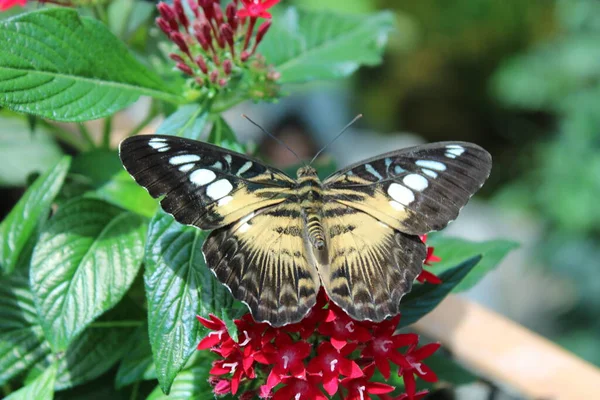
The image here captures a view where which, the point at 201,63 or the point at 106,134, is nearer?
the point at 201,63

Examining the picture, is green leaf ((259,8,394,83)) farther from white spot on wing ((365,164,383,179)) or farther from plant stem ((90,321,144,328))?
plant stem ((90,321,144,328))

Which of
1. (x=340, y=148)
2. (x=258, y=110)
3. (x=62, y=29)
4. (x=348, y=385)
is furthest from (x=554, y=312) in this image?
(x=62, y=29)

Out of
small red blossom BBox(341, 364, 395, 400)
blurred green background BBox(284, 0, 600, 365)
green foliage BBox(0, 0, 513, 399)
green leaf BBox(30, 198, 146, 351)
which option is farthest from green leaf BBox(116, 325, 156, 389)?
blurred green background BBox(284, 0, 600, 365)

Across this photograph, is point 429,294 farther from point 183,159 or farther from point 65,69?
point 65,69

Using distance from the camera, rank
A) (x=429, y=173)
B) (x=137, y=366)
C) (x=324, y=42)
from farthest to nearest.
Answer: (x=324, y=42), (x=137, y=366), (x=429, y=173)

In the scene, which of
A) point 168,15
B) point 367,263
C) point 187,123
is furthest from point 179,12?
point 367,263

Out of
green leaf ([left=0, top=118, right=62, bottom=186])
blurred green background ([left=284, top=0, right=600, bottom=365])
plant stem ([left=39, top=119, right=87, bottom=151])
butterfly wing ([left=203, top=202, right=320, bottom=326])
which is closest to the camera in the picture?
butterfly wing ([left=203, top=202, right=320, bottom=326])

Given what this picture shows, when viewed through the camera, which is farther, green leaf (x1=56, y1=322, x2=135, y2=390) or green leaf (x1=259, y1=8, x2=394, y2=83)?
green leaf (x1=259, y1=8, x2=394, y2=83)
